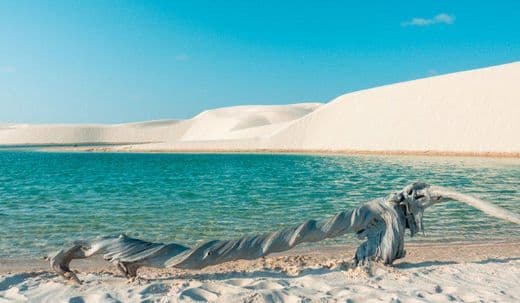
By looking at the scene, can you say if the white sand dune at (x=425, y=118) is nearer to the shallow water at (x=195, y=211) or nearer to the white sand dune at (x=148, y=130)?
the shallow water at (x=195, y=211)

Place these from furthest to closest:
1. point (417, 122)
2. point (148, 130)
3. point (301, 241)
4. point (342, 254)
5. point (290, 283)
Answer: point (148, 130) → point (417, 122) → point (342, 254) → point (301, 241) → point (290, 283)

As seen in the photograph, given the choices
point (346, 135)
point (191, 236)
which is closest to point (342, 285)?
point (191, 236)

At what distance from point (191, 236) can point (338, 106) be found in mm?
64639

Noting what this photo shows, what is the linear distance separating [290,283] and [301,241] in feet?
1.79

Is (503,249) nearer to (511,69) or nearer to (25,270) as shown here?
(25,270)

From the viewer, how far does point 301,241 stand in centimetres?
533

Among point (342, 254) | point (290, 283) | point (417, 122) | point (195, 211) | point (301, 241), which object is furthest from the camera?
point (417, 122)

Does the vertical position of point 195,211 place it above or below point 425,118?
below

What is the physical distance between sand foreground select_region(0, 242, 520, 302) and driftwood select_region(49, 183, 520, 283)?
19cm

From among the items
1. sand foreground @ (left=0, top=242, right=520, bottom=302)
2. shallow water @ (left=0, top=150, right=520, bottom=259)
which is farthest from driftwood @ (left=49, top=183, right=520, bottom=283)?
shallow water @ (left=0, top=150, right=520, bottom=259)

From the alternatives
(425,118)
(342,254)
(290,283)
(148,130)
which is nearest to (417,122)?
(425,118)

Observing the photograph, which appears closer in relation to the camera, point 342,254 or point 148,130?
point 342,254

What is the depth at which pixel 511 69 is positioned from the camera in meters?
55.9

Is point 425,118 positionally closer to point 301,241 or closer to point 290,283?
point 301,241
